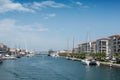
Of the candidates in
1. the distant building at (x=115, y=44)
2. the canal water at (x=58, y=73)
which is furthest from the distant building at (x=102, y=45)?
the canal water at (x=58, y=73)

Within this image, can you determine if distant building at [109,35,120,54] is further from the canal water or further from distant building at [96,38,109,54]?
the canal water

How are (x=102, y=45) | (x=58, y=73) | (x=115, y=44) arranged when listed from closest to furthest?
1. (x=58, y=73)
2. (x=115, y=44)
3. (x=102, y=45)

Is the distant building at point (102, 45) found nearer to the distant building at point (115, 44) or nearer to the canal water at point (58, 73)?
the distant building at point (115, 44)

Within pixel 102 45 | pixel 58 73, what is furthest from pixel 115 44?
pixel 58 73

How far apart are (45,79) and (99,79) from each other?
900cm

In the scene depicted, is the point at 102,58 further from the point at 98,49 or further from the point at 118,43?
the point at 98,49

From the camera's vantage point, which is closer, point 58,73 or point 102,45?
point 58,73

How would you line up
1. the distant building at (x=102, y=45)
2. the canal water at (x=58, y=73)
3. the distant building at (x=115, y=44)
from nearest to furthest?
the canal water at (x=58, y=73)
the distant building at (x=115, y=44)
the distant building at (x=102, y=45)

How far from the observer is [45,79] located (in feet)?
165

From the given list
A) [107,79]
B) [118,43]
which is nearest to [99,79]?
[107,79]

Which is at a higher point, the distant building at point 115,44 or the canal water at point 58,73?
the distant building at point 115,44

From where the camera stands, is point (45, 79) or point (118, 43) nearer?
point (45, 79)

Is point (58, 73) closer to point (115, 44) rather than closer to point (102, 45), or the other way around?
point (115, 44)

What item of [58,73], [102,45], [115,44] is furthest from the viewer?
[102,45]
